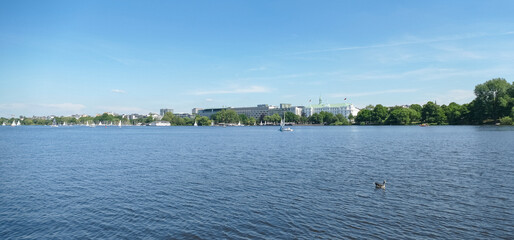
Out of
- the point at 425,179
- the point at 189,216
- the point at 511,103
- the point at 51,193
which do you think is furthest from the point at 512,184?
the point at 511,103

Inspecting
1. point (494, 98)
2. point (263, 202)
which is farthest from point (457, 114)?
point (263, 202)

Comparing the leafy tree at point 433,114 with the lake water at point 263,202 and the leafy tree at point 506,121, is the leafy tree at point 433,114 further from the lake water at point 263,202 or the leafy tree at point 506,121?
the lake water at point 263,202

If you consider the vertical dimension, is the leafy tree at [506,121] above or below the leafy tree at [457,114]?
below

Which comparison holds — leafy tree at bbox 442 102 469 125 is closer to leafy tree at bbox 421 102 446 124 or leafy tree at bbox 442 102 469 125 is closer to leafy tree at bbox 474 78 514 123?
leafy tree at bbox 421 102 446 124

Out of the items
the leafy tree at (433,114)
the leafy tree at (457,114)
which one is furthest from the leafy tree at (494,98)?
the leafy tree at (433,114)

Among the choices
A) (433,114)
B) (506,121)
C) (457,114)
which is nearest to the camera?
(506,121)

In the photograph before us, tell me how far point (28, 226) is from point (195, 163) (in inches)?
910

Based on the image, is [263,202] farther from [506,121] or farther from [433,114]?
[433,114]

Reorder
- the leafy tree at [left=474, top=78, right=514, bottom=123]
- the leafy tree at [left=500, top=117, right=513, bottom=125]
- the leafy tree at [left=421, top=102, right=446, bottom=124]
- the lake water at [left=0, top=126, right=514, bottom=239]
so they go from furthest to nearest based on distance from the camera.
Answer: the leafy tree at [left=421, top=102, right=446, bottom=124], the leafy tree at [left=474, top=78, right=514, bottom=123], the leafy tree at [left=500, top=117, right=513, bottom=125], the lake water at [left=0, top=126, right=514, bottom=239]

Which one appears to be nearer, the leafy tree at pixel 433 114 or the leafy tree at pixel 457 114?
the leafy tree at pixel 457 114

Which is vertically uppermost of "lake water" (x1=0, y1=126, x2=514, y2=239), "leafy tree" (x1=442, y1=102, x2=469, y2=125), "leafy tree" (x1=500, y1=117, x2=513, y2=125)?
"leafy tree" (x1=442, y1=102, x2=469, y2=125)

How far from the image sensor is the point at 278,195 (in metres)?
23.2

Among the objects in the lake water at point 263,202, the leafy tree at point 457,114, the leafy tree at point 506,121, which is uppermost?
the leafy tree at point 457,114

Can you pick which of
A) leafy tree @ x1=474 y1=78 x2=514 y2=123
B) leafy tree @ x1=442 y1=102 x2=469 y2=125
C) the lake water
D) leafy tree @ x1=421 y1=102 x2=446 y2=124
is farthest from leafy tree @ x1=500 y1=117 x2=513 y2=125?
the lake water
